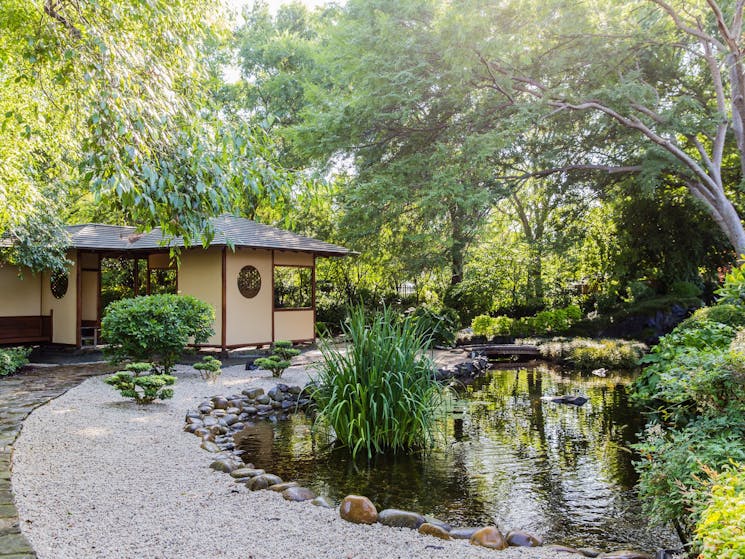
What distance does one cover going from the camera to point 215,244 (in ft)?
34.1

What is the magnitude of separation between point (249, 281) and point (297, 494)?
8.04m

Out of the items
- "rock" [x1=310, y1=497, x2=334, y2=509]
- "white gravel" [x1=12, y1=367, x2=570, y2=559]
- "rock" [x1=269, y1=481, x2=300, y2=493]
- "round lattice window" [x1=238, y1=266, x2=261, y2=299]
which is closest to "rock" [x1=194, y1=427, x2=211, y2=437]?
"white gravel" [x1=12, y1=367, x2=570, y2=559]

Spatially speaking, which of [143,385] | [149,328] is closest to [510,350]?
[149,328]

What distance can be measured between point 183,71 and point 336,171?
28.6ft

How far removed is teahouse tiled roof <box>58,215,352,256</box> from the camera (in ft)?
36.3

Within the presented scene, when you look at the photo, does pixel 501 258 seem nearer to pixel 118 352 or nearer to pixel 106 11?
pixel 118 352

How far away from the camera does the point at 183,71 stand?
187 inches

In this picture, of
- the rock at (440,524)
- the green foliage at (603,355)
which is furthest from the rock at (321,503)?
the green foliage at (603,355)

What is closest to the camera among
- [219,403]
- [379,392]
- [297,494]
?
[297,494]

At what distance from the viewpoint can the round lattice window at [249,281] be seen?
442 inches

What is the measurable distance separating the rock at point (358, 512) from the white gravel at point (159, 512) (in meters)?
0.06

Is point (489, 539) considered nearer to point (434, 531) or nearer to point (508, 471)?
point (434, 531)

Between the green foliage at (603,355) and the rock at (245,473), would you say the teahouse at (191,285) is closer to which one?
the green foliage at (603,355)

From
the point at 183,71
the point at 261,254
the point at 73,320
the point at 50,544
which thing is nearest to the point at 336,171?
the point at 261,254
